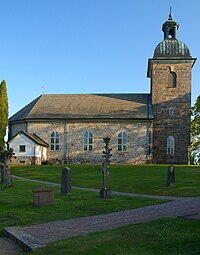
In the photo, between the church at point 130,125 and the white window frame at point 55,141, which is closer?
the church at point 130,125

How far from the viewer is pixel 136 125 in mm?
40094

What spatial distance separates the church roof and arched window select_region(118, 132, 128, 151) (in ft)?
6.97

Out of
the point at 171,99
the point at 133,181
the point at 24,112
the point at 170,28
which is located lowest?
the point at 133,181

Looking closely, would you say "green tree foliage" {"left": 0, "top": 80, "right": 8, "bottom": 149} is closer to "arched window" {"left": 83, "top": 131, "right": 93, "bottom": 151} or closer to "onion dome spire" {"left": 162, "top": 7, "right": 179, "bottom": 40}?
"arched window" {"left": 83, "top": 131, "right": 93, "bottom": 151}

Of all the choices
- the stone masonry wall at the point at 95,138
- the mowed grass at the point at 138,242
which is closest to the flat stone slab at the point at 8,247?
the mowed grass at the point at 138,242

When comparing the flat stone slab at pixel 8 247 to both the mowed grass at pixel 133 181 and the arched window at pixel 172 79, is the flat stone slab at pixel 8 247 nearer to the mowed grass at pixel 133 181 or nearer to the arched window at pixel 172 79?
the mowed grass at pixel 133 181

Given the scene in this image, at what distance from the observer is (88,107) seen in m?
42.2

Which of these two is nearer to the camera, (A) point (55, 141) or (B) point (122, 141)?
(B) point (122, 141)

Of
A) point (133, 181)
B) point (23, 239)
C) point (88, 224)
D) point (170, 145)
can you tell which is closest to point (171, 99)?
point (170, 145)

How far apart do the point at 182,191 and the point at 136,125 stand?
73.5 feet

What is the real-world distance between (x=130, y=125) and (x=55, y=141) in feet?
30.0

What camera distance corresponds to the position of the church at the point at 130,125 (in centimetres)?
3978

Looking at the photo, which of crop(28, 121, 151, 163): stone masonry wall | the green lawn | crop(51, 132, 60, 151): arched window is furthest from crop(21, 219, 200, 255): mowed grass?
crop(51, 132, 60, 151): arched window

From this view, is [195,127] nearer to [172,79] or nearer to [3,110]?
[172,79]
